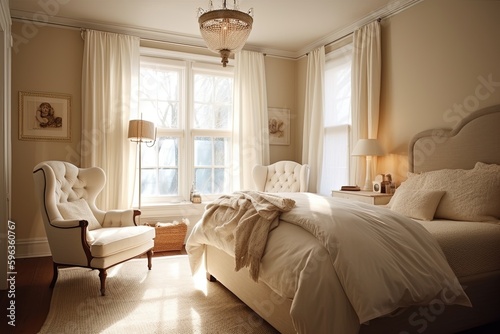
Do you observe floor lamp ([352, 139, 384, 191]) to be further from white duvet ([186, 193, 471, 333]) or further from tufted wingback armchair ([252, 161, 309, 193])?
white duvet ([186, 193, 471, 333])

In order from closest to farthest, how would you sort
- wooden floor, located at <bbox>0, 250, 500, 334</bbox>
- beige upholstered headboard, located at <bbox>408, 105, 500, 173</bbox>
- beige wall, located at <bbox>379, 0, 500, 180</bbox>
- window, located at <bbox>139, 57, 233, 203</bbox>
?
1. wooden floor, located at <bbox>0, 250, 500, 334</bbox>
2. beige upholstered headboard, located at <bbox>408, 105, 500, 173</bbox>
3. beige wall, located at <bbox>379, 0, 500, 180</bbox>
4. window, located at <bbox>139, 57, 233, 203</bbox>

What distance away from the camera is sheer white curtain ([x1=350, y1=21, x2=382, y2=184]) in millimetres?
4148

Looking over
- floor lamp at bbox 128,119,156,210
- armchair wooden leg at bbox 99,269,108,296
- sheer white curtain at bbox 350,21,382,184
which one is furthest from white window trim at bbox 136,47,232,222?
sheer white curtain at bbox 350,21,382,184

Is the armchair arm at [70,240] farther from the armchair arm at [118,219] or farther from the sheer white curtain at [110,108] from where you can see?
the sheer white curtain at [110,108]

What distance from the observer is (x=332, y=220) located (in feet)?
6.66

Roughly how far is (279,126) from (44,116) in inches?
126

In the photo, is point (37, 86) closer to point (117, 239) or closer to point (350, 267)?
point (117, 239)

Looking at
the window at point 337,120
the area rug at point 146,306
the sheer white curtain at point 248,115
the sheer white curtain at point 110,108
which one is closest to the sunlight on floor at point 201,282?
the area rug at point 146,306

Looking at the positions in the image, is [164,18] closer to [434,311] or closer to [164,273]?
[164,273]

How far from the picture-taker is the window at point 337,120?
479 centimetres

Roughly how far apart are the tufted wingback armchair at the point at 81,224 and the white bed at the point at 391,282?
70 cm

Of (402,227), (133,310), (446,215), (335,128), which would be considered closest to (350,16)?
(335,128)

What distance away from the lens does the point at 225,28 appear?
2.76m

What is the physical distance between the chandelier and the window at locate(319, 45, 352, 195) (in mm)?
2339
